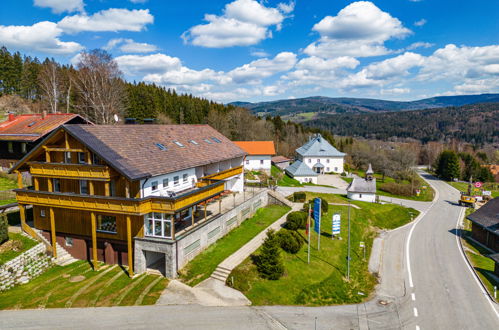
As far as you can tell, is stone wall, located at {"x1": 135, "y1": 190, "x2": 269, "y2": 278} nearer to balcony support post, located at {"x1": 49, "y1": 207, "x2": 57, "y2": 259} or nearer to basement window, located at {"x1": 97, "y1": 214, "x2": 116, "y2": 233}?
basement window, located at {"x1": 97, "y1": 214, "x2": 116, "y2": 233}

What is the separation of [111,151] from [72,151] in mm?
3397

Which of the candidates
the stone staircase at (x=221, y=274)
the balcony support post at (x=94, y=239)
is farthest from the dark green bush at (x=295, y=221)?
the balcony support post at (x=94, y=239)

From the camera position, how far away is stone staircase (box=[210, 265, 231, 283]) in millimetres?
24172

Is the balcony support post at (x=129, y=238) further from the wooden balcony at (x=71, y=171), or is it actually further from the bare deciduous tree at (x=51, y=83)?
the bare deciduous tree at (x=51, y=83)

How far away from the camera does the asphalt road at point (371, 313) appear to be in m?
19.1

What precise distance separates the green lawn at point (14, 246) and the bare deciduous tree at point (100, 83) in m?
30.2

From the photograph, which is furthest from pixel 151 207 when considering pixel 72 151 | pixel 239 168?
pixel 239 168

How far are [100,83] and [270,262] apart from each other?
4751 cm

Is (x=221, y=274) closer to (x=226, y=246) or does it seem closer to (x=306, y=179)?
(x=226, y=246)

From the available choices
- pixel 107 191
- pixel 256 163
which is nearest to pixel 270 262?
pixel 107 191

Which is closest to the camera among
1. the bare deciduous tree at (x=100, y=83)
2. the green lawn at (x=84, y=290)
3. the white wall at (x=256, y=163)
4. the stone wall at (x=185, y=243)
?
the green lawn at (x=84, y=290)

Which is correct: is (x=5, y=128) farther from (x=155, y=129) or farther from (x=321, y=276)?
(x=321, y=276)

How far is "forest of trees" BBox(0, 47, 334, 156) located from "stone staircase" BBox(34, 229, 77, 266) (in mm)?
30996

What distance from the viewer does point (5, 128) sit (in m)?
40.5
